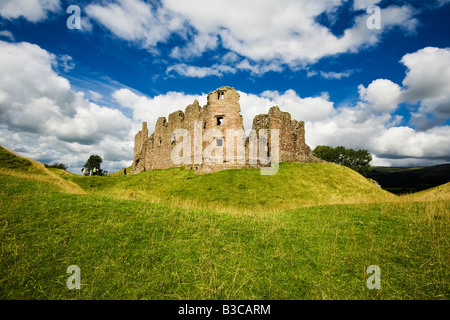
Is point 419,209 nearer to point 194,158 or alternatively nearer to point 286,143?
point 286,143

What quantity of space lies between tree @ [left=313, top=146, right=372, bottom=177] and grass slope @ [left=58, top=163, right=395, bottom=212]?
136ft

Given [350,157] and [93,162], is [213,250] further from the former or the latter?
[93,162]

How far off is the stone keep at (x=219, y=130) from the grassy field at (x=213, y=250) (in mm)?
16806

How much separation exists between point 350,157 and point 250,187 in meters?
58.4

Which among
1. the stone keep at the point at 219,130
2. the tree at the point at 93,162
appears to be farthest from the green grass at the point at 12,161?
the tree at the point at 93,162

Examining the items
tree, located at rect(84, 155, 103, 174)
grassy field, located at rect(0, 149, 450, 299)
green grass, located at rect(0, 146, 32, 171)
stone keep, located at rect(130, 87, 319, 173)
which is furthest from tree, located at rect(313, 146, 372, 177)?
tree, located at rect(84, 155, 103, 174)

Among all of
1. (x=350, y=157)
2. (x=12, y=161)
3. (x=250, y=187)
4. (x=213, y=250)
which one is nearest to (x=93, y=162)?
(x=12, y=161)

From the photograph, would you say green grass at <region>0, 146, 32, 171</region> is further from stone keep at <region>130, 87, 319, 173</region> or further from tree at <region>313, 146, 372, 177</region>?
tree at <region>313, 146, 372, 177</region>

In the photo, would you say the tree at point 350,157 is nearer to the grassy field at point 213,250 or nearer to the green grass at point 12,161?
the grassy field at point 213,250

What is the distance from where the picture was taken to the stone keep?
2569cm
